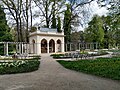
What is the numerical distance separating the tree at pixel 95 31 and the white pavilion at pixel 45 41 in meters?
15.0

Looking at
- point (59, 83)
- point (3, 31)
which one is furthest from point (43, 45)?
point (59, 83)

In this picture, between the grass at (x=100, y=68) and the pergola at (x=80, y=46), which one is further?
the pergola at (x=80, y=46)

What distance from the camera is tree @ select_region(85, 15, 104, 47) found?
53.5m

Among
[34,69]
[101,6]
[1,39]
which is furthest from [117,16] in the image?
[1,39]

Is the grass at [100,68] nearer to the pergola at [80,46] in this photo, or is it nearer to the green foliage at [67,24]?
the green foliage at [67,24]

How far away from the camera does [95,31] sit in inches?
2110

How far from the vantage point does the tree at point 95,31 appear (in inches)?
2108

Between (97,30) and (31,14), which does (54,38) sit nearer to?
(31,14)

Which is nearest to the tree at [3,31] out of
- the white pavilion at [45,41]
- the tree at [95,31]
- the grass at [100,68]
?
the white pavilion at [45,41]

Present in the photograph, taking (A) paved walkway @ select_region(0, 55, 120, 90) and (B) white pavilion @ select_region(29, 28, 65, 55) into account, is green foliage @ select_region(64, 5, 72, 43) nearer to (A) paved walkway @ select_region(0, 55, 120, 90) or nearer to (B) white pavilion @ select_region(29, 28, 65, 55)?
(B) white pavilion @ select_region(29, 28, 65, 55)

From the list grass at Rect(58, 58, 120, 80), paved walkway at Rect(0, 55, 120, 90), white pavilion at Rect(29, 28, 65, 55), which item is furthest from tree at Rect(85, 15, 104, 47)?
paved walkway at Rect(0, 55, 120, 90)

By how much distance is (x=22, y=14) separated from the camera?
40.3 metres

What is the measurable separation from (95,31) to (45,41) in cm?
1878

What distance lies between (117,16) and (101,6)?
1375mm
